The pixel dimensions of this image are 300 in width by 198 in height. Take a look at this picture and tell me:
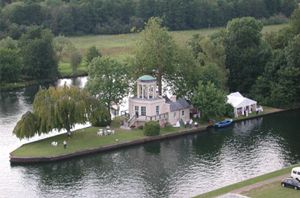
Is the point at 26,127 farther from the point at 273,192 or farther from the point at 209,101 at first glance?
the point at 273,192

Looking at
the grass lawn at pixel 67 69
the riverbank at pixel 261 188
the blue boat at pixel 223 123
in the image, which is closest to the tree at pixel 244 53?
the blue boat at pixel 223 123

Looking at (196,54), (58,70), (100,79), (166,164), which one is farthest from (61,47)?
(166,164)

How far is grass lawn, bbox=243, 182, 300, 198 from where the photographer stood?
2174 inches

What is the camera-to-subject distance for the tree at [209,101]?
273ft

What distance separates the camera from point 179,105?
275 feet

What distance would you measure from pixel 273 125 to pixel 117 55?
Answer: 57119 mm

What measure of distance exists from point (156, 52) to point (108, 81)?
25.1 feet

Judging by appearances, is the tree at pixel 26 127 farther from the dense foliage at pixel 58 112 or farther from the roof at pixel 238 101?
the roof at pixel 238 101

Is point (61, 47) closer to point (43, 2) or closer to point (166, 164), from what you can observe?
point (43, 2)

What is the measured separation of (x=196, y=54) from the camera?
333 feet

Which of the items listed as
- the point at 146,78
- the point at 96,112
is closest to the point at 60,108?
the point at 96,112

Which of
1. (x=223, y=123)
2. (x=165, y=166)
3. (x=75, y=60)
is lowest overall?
(x=165, y=166)

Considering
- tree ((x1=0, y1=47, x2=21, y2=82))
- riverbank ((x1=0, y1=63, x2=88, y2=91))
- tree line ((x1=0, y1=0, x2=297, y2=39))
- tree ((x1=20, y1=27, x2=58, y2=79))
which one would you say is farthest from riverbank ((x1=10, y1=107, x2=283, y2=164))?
tree line ((x1=0, y1=0, x2=297, y2=39))

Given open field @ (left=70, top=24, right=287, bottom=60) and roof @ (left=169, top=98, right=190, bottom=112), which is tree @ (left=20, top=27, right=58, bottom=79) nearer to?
open field @ (left=70, top=24, right=287, bottom=60)
